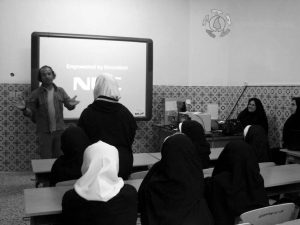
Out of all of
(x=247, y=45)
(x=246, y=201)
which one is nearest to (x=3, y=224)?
(x=246, y=201)

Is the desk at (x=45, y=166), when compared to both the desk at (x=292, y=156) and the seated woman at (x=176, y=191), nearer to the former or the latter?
the seated woman at (x=176, y=191)

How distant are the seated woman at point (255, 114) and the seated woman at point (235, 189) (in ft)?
11.5

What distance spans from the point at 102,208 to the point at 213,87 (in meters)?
5.00

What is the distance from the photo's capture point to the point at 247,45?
636 centimetres

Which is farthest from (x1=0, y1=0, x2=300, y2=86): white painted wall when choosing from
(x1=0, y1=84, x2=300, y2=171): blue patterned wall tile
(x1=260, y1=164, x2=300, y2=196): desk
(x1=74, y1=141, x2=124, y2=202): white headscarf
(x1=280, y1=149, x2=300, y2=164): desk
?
(x1=74, y1=141, x2=124, y2=202): white headscarf

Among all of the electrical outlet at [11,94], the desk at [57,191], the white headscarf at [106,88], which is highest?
the white headscarf at [106,88]

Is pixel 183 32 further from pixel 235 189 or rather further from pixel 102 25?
pixel 235 189

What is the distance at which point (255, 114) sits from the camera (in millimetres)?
5930

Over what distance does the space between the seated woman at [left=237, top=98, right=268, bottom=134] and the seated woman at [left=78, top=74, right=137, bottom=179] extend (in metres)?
3.02

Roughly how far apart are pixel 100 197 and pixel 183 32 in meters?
4.97

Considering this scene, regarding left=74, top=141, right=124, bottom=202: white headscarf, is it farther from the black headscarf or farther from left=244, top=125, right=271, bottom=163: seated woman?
the black headscarf

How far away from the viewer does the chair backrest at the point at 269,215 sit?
2191 millimetres

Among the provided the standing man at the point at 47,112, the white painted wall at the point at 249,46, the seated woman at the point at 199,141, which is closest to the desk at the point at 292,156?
the white painted wall at the point at 249,46

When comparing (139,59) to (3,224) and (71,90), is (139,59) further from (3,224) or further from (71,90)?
(3,224)
